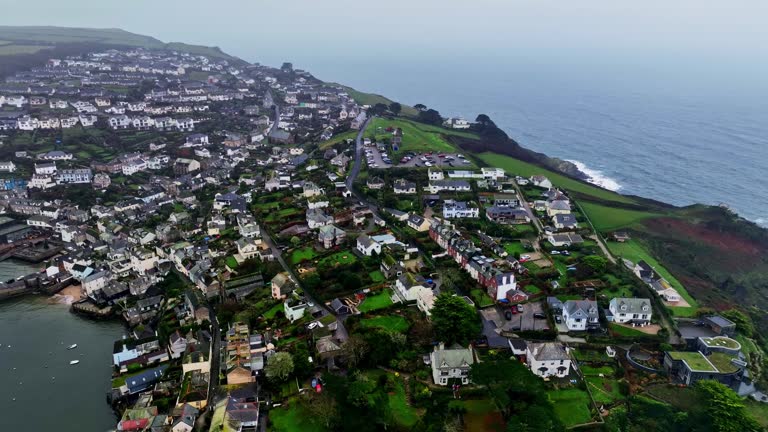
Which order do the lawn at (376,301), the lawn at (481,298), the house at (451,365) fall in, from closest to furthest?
1. the house at (451,365)
2. the lawn at (376,301)
3. the lawn at (481,298)

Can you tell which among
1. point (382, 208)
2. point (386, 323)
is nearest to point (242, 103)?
point (382, 208)

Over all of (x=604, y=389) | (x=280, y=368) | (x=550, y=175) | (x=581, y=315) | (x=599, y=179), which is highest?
(x=581, y=315)

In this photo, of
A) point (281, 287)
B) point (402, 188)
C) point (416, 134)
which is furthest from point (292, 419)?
point (416, 134)

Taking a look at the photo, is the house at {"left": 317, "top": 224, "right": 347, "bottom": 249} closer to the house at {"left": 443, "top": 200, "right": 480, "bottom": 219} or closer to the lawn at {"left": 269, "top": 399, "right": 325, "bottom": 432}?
the house at {"left": 443, "top": 200, "right": 480, "bottom": 219}

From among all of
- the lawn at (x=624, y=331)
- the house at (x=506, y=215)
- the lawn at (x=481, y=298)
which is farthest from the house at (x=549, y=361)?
the house at (x=506, y=215)

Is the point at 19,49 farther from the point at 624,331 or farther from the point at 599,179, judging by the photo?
the point at 624,331

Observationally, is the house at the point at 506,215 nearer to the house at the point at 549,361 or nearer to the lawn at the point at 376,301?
the lawn at the point at 376,301

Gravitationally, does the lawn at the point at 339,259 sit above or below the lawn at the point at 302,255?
above
